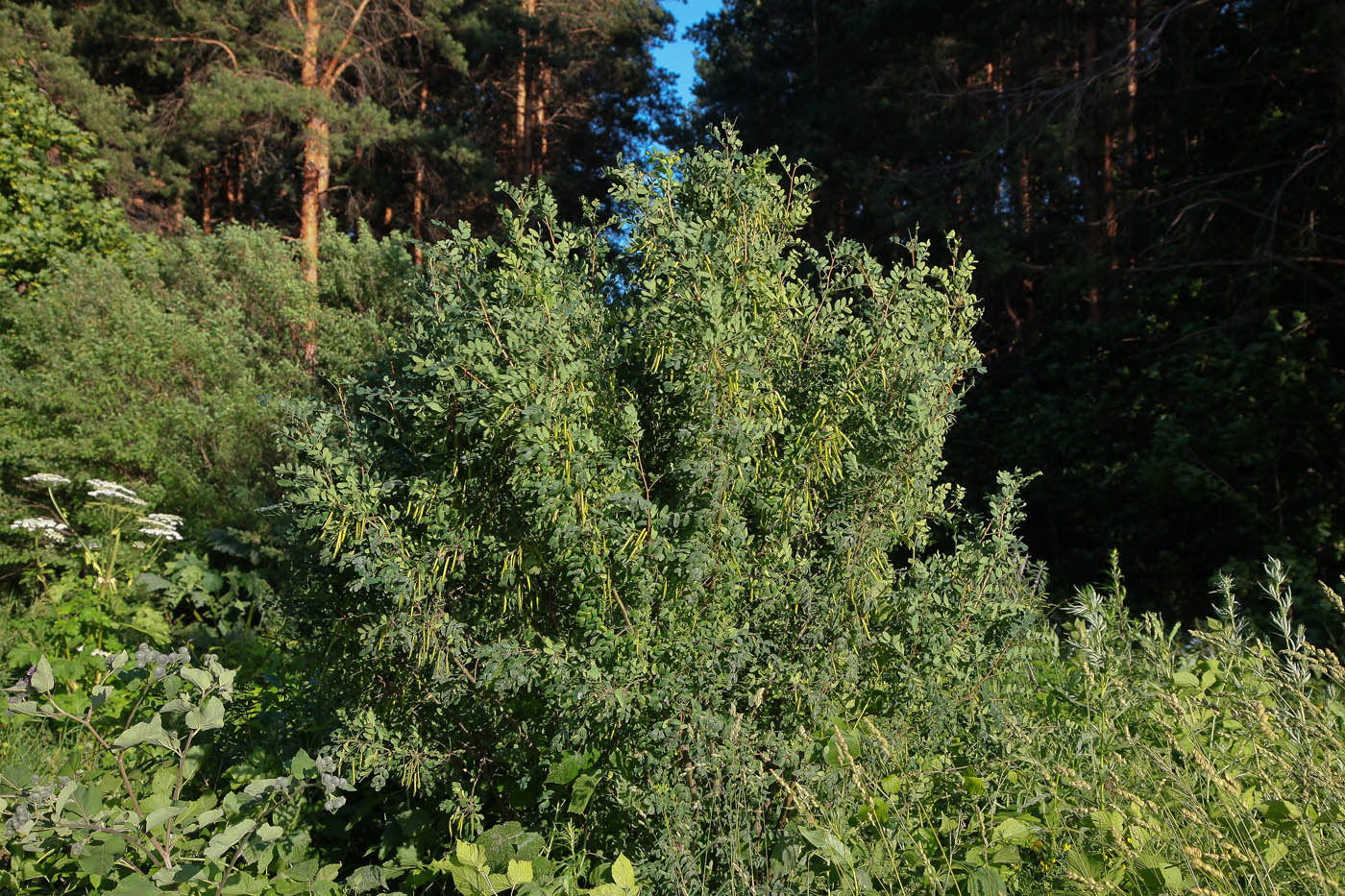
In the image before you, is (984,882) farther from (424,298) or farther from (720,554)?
(424,298)

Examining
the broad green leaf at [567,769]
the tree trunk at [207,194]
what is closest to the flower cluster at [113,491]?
the broad green leaf at [567,769]

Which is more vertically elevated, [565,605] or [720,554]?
[720,554]

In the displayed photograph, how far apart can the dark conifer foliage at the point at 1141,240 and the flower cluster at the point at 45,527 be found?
8480 mm

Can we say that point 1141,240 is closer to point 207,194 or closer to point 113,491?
point 113,491

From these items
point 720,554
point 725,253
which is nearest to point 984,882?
point 720,554

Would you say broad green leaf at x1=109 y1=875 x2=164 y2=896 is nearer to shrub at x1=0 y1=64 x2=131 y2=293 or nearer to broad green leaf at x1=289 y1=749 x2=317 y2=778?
broad green leaf at x1=289 y1=749 x2=317 y2=778

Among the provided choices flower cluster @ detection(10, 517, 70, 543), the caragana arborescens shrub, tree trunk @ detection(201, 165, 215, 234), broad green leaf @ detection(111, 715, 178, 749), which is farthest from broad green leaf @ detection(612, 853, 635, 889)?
tree trunk @ detection(201, 165, 215, 234)

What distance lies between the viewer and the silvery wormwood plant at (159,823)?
7.55 ft

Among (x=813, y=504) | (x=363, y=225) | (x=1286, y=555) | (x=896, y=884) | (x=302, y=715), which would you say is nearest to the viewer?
(x=896, y=884)

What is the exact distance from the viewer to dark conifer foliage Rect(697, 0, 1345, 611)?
310 inches

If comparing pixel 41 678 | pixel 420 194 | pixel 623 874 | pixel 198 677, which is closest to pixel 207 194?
pixel 420 194

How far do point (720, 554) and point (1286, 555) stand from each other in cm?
664

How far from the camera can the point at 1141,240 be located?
11.3 metres

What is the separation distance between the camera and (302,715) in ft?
10.7
